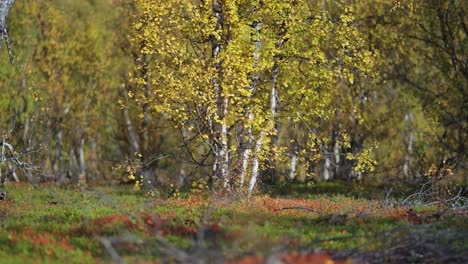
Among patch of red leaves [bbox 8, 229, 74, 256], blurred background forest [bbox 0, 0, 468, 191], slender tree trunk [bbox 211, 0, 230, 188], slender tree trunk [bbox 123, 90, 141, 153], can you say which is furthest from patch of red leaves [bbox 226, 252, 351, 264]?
slender tree trunk [bbox 123, 90, 141, 153]

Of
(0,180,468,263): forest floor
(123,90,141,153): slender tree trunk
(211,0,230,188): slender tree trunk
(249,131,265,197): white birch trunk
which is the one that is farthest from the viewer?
(123,90,141,153): slender tree trunk

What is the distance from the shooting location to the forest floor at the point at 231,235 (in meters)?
11.2

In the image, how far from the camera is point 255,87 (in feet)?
82.2

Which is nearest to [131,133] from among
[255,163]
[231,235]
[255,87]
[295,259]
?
[255,87]

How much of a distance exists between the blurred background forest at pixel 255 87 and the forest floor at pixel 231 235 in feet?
13.9

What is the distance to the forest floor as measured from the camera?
11242 mm

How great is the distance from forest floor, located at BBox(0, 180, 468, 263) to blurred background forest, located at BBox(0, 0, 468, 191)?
423cm

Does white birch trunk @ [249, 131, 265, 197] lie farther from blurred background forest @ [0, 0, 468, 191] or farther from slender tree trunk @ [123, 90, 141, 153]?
slender tree trunk @ [123, 90, 141, 153]

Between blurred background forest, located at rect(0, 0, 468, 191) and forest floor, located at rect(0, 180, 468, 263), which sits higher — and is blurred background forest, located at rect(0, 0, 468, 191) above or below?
above

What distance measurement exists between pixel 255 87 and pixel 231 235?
12911 mm

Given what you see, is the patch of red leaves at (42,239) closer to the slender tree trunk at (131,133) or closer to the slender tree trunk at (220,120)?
the slender tree trunk at (220,120)

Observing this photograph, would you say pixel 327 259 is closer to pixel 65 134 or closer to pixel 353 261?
pixel 353 261

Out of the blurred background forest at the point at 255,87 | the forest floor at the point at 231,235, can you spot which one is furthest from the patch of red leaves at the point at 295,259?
the blurred background forest at the point at 255,87

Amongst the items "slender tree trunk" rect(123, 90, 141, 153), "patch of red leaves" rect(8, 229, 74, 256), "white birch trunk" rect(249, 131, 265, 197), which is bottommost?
"patch of red leaves" rect(8, 229, 74, 256)
